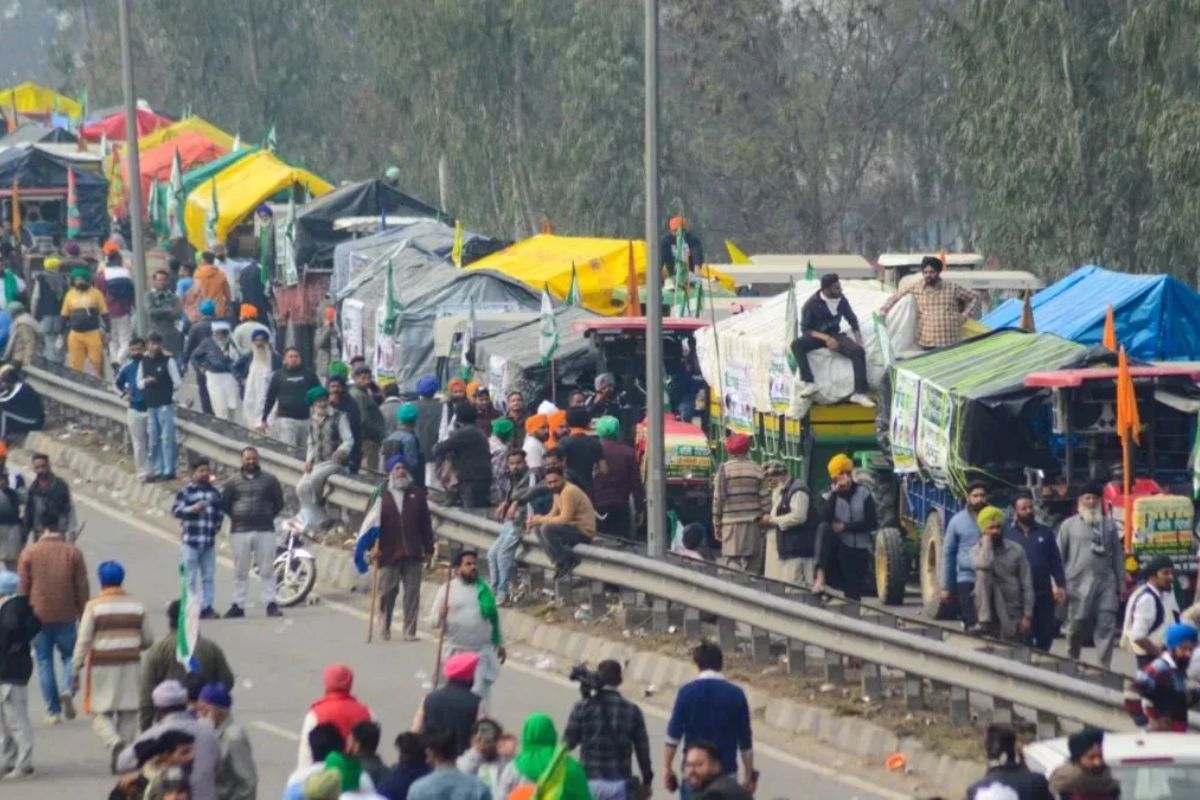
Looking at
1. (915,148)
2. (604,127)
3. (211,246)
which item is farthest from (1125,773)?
(915,148)

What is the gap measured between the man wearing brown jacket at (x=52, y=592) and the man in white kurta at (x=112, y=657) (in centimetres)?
114

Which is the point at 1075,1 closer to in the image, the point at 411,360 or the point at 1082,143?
the point at 1082,143

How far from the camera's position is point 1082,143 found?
45.7m

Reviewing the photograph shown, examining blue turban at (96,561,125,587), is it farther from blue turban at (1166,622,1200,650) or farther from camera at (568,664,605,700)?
blue turban at (1166,622,1200,650)

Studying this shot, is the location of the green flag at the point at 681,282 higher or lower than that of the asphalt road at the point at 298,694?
higher

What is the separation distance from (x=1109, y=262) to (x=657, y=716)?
1138 inches

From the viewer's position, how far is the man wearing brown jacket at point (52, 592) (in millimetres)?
18562

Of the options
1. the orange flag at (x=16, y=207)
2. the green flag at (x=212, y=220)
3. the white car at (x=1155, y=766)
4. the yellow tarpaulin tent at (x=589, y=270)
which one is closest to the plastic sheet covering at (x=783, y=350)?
the yellow tarpaulin tent at (x=589, y=270)

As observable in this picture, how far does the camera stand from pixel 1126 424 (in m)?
20.7

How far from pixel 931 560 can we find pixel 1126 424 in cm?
232

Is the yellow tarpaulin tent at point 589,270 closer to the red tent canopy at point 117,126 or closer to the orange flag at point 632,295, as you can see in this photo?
the orange flag at point 632,295

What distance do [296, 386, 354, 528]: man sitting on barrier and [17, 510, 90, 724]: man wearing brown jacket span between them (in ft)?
21.0

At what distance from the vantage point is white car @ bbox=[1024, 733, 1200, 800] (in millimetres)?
11969

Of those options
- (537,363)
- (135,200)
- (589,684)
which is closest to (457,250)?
(135,200)
